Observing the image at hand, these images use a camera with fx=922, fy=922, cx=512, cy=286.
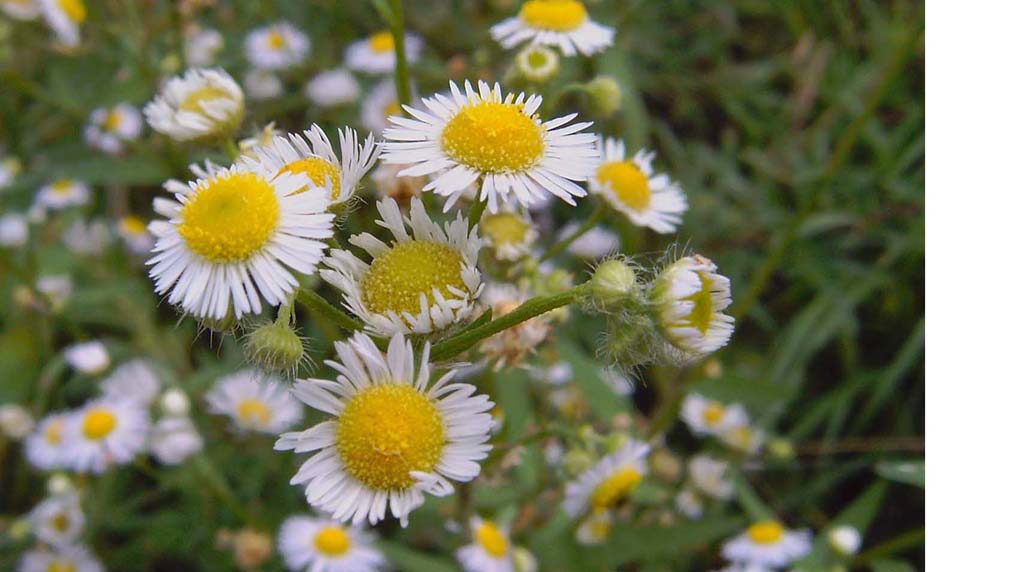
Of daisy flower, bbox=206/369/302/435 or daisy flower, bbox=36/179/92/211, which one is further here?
daisy flower, bbox=36/179/92/211

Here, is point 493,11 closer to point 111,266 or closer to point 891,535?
point 111,266

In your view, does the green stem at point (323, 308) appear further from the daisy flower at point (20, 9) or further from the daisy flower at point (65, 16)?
the daisy flower at point (20, 9)

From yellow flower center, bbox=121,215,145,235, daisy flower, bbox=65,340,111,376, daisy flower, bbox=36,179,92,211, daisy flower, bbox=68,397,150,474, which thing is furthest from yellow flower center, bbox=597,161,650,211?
daisy flower, bbox=36,179,92,211

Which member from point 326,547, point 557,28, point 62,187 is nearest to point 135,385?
point 326,547

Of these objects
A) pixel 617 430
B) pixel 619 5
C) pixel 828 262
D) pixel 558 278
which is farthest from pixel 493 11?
pixel 558 278

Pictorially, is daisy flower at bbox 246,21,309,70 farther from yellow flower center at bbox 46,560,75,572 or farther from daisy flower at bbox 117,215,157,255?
yellow flower center at bbox 46,560,75,572

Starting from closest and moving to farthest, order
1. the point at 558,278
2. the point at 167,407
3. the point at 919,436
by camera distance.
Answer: the point at 558,278 < the point at 167,407 < the point at 919,436

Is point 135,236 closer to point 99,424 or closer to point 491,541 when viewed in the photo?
point 99,424
